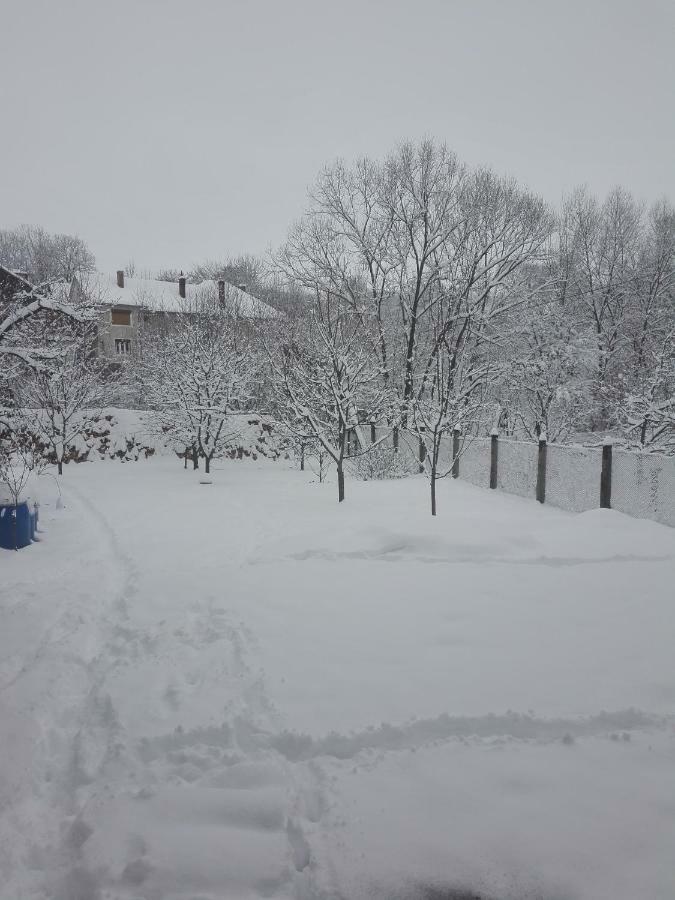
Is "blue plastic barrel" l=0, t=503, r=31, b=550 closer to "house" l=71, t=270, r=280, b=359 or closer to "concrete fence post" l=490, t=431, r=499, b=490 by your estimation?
"concrete fence post" l=490, t=431, r=499, b=490

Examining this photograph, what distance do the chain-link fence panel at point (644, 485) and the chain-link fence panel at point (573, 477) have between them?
1.41ft

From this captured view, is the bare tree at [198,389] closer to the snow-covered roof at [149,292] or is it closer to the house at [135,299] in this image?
the house at [135,299]

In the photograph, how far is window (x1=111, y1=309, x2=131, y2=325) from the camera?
4178 cm

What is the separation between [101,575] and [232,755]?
4162mm

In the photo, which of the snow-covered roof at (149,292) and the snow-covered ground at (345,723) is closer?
the snow-covered ground at (345,723)

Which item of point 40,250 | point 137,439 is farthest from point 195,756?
point 40,250

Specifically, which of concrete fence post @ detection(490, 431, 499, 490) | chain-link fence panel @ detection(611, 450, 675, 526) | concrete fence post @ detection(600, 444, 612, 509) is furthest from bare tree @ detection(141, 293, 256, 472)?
chain-link fence panel @ detection(611, 450, 675, 526)

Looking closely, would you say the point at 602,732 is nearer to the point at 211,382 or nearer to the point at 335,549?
the point at 335,549

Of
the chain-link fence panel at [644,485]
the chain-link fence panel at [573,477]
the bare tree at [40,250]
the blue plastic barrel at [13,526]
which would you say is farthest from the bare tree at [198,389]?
the bare tree at [40,250]

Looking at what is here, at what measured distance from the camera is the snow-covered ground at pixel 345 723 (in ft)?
8.05

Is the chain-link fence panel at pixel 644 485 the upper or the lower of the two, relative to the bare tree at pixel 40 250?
lower

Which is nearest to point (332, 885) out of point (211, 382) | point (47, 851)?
point (47, 851)

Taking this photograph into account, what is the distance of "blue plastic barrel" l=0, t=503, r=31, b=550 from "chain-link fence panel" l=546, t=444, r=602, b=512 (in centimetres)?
961

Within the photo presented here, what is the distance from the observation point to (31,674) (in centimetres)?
417
